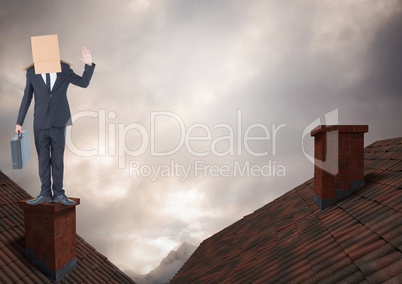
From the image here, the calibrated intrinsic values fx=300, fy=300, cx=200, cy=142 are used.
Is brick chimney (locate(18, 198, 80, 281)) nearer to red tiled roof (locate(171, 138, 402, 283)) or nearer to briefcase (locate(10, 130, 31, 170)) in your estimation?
briefcase (locate(10, 130, 31, 170))

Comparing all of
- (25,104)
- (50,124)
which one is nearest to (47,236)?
(50,124)

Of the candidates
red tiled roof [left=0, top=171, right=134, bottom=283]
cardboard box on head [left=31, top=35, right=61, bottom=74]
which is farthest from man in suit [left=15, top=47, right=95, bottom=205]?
red tiled roof [left=0, top=171, right=134, bottom=283]

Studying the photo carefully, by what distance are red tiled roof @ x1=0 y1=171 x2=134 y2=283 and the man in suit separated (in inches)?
31.9

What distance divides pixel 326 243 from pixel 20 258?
4.92 metres

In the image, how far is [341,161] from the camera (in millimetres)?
5500

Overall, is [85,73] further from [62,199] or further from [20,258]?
[20,258]

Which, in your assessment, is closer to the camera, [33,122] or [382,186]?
[382,186]

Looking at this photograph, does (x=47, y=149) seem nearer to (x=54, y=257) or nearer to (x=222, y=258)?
(x=54, y=257)

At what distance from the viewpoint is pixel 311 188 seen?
7.91 metres

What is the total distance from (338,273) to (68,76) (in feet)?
17.5

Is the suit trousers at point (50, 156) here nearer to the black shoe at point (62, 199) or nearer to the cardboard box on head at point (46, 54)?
the black shoe at point (62, 199)

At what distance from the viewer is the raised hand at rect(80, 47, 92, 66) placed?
5.64m

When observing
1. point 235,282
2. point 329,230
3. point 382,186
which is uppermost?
point 382,186

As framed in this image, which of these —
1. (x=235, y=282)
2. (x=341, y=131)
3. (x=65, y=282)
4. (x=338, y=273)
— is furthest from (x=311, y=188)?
(x=65, y=282)
